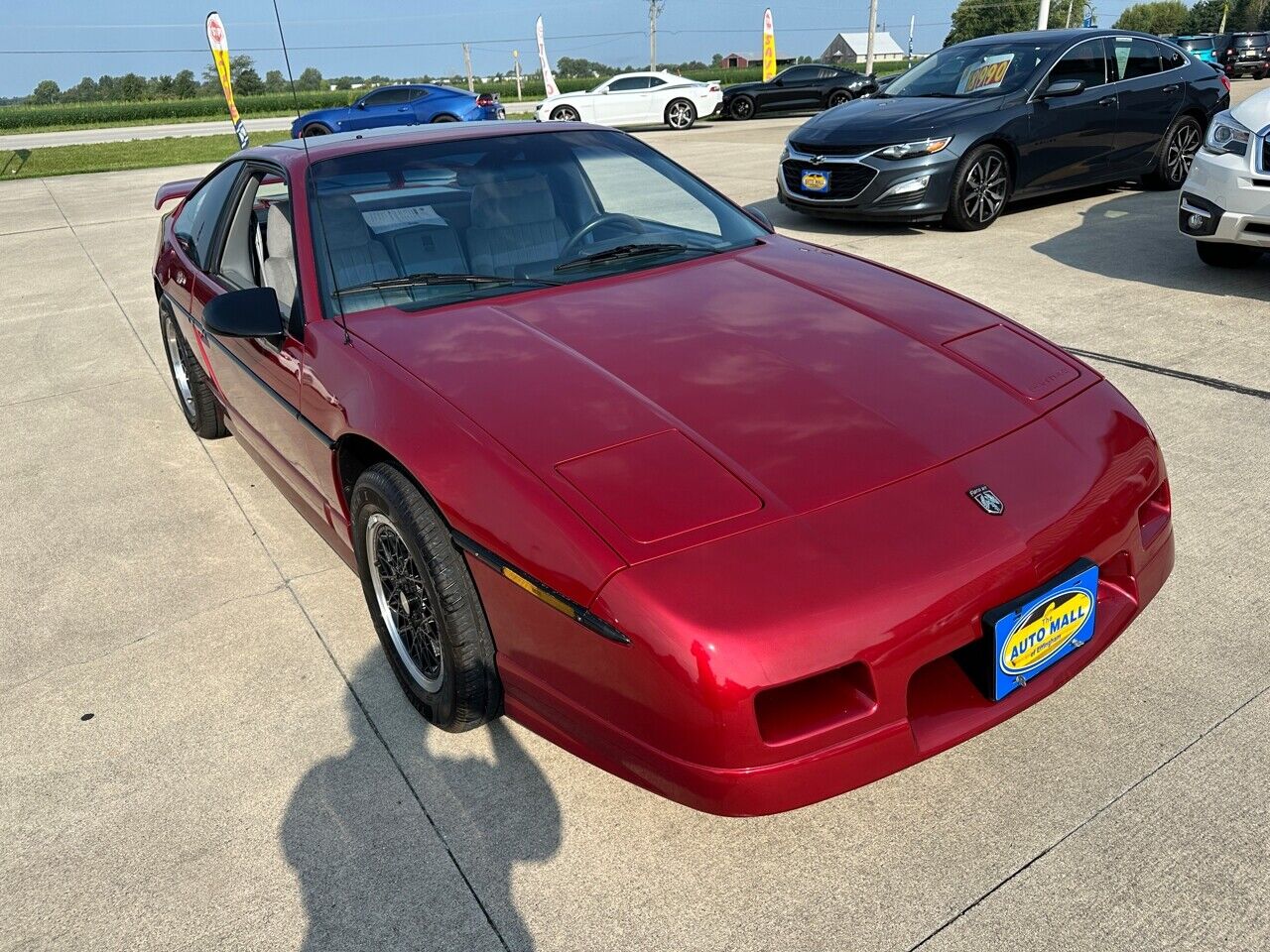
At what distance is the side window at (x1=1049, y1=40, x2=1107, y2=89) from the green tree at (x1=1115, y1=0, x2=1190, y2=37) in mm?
90182

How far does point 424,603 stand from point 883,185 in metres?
6.08

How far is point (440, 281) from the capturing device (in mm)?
2873

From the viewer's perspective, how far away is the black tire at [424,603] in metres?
2.18

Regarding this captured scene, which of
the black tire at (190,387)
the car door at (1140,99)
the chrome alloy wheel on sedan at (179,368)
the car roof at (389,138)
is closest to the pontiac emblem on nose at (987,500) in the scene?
the car roof at (389,138)

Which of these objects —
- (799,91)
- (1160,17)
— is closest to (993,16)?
(1160,17)

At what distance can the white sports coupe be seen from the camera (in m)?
20.7

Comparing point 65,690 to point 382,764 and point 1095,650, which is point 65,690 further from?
point 1095,650

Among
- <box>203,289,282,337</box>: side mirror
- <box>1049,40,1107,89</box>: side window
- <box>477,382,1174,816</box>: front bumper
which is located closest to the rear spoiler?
<box>203,289,282,337</box>: side mirror

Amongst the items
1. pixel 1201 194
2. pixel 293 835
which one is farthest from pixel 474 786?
pixel 1201 194

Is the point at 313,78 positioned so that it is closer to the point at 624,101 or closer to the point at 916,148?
the point at 624,101

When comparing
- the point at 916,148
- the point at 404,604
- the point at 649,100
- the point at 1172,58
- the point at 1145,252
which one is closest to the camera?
the point at 404,604

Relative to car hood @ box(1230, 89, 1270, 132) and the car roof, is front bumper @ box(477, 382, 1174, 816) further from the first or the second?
car hood @ box(1230, 89, 1270, 132)

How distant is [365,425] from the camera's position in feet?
7.90

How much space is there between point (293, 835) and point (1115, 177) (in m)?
8.48
